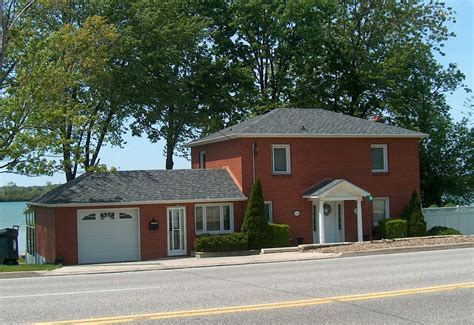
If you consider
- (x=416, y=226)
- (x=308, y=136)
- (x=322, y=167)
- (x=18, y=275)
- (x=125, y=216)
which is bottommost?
(x=18, y=275)

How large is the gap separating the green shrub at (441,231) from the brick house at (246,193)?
1.92 metres

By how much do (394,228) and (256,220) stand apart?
7503mm

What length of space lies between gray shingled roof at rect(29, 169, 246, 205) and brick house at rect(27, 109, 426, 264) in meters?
0.05

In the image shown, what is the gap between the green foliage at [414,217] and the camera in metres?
32.1

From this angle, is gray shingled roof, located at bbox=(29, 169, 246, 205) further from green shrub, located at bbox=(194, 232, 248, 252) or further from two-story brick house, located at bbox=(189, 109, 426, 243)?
green shrub, located at bbox=(194, 232, 248, 252)

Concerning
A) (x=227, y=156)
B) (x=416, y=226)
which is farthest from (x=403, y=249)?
(x=227, y=156)

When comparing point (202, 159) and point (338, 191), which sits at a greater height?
point (202, 159)

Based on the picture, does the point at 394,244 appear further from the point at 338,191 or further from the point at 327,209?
the point at 327,209

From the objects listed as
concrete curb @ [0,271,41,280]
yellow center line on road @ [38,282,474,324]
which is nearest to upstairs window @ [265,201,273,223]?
concrete curb @ [0,271,41,280]

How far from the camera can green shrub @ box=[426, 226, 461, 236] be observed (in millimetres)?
32219

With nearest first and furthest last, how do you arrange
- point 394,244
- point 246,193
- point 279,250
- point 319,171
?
point 394,244, point 279,250, point 246,193, point 319,171

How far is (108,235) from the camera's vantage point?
27672 mm

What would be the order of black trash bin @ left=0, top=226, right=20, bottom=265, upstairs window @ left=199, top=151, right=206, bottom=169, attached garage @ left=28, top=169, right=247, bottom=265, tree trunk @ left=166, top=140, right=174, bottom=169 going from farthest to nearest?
tree trunk @ left=166, top=140, right=174, bottom=169 → upstairs window @ left=199, top=151, right=206, bottom=169 → black trash bin @ left=0, top=226, right=20, bottom=265 → attached garage @ left=28, top=169, right=247, bottom=265

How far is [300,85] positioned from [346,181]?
1755cm
